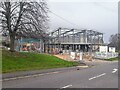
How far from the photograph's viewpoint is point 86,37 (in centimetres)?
12100

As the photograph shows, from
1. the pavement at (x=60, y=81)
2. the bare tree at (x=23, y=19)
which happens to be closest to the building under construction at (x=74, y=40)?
the bare tree at (x=23, y=19)

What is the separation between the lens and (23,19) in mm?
34812

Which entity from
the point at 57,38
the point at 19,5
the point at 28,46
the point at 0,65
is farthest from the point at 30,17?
the point at 57,38

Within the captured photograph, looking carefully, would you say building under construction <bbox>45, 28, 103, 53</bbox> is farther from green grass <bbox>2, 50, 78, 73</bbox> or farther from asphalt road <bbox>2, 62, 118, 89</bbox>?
asphalt road <bbox>2, 62, 118, 89</bbox>

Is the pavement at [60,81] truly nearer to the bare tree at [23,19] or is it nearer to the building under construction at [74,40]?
the bare tree at [23,19]

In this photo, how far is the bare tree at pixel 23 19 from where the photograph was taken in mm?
34375

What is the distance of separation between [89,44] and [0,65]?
303 feet

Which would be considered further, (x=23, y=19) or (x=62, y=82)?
(x=23, y=19)

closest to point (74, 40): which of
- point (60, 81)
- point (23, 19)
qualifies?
point (23, 19)

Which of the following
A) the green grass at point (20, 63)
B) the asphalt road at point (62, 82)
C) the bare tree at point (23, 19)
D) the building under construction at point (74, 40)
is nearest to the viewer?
the asphalt road at point (62, 82)

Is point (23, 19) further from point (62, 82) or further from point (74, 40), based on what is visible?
point (74, 40)

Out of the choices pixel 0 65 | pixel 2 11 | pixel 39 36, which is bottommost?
pixel 0 65

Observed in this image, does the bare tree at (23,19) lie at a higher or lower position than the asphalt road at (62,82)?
higher

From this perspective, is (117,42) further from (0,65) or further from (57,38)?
(0,65)
